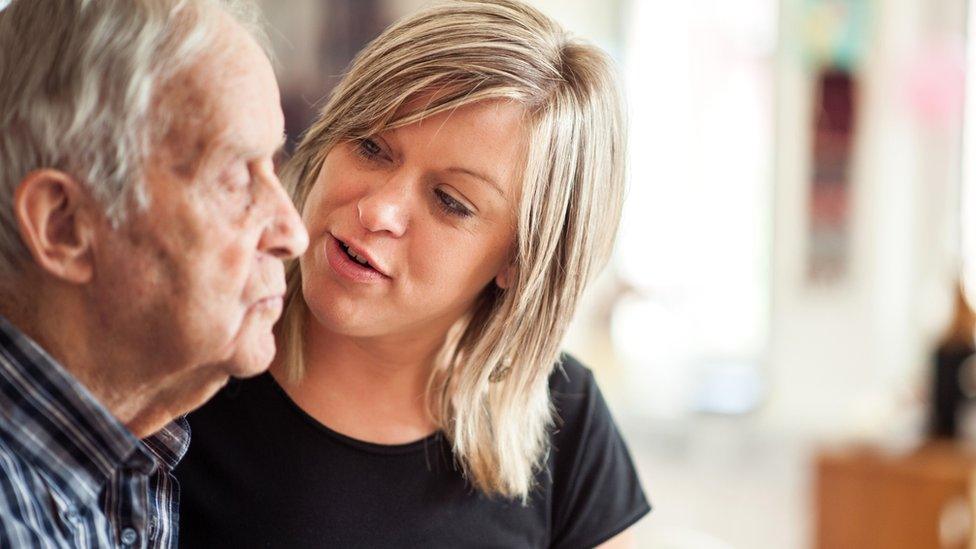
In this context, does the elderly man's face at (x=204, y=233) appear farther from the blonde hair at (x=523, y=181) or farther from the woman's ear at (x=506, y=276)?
the woman's ear at (x=506, y=276)

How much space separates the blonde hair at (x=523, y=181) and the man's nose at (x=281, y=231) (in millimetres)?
296

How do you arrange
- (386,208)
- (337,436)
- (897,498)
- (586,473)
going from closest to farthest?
(386,208)
(337,436)
(586,473)
(897,498)

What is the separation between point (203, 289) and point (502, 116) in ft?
1.60

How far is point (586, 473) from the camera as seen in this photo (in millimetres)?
1615

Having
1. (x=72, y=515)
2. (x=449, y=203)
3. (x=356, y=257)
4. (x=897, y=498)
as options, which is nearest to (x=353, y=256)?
(x=356, y=257)

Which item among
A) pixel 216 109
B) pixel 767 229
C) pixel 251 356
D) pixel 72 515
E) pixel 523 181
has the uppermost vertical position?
pixel 216 109

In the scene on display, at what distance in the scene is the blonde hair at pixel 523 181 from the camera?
1.41 meters

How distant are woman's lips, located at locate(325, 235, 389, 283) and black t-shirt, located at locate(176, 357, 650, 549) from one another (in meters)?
0.22

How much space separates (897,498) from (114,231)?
3165 mm

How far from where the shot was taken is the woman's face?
1.36 metres

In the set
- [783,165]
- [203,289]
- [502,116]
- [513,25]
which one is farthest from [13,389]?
[783,165]

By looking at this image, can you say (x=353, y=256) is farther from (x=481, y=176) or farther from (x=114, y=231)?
(x=114, y=231)

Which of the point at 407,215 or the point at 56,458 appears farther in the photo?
the point at 407,215

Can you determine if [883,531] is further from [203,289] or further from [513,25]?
[203,289]
